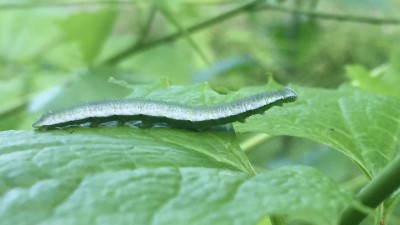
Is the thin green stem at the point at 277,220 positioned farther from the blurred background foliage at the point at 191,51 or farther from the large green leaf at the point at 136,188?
the blurred background foliage at the point at 191,51

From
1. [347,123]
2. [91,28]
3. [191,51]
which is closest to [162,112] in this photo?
[347,123]

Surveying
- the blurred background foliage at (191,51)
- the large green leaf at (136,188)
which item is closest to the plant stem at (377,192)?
the large green leaf at (136,188)

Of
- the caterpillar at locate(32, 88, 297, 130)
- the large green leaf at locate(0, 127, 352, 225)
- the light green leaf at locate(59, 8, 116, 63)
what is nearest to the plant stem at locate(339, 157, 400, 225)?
the large green leaf at locate(0, 127, 352, 225)

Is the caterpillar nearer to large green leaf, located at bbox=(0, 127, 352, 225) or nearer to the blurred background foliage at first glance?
large green leaf, located at bbox=(0, 127, 352, 225)

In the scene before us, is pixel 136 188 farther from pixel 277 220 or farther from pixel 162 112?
pixel 162 112

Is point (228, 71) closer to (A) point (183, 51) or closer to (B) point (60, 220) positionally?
(A) point (183, 51)
